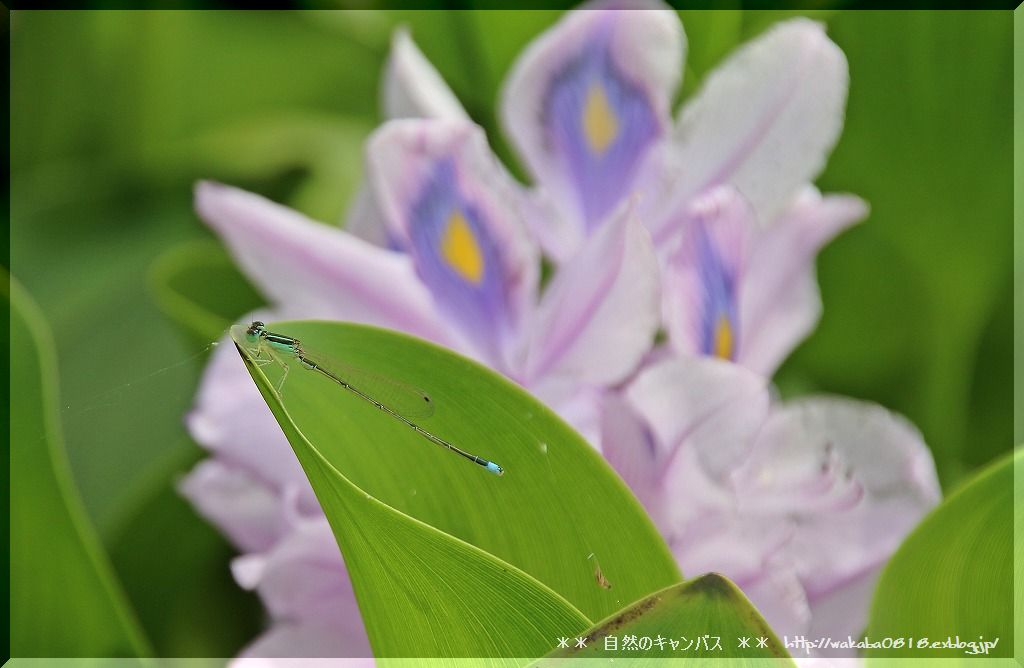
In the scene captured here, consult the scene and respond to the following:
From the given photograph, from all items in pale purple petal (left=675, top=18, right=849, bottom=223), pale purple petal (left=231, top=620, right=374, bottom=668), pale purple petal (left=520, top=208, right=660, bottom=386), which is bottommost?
pale purple petal (left=231, top=620, right=374, bottom=668)

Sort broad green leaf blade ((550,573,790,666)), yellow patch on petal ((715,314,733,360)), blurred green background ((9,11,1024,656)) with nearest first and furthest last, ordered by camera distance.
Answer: broad green leaf blade ((550,573,790,666)), yellow patch on petal ((715,314,733,360)), blurred green background ((9,11,1024,656))

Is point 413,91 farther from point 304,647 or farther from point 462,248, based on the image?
point 304,647

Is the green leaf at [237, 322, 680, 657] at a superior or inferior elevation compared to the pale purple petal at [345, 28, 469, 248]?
inferior

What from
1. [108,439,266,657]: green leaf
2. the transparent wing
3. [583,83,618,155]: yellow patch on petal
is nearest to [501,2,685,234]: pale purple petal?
[583,83,618,155]: yellow patch on petal

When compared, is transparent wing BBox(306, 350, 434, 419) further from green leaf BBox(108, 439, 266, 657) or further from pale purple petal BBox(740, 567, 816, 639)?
green leaf BBox(108, 439, 266, 657)

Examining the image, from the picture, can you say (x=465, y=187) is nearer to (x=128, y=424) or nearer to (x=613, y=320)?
(x=613, y=320)

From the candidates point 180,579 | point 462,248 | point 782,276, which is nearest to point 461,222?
point 462,248

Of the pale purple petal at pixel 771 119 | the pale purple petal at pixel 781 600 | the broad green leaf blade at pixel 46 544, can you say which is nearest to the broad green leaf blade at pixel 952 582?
the pale purple petal at pixel 781 600

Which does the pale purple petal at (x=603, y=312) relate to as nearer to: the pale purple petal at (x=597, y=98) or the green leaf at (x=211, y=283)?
the pale purple petal at (x=597, y=98)
